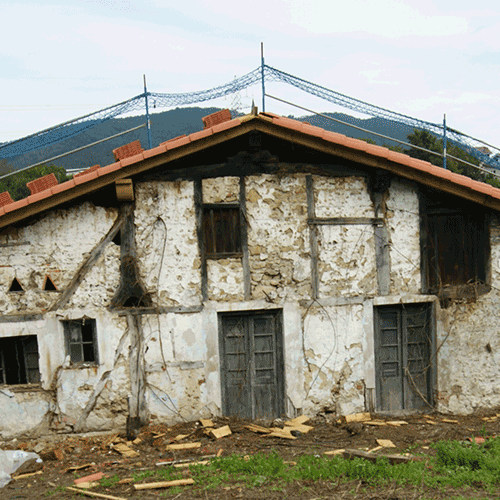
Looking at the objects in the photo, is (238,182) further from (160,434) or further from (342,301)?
(160,434)

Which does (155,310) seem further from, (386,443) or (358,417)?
(386,443)

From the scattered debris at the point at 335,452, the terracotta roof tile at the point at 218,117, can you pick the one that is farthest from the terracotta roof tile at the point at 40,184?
the scattered debris at the point at 335,452

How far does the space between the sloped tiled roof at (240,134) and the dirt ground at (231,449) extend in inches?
140

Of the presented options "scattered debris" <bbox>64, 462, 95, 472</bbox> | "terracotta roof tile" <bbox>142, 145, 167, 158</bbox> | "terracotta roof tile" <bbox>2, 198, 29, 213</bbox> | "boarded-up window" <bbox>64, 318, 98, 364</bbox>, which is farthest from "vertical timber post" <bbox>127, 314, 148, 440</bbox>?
"terracotta roof tile" <bbox>142, 145, 167, 158</bbox>

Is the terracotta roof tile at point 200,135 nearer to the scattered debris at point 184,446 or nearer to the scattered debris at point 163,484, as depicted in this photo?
the scattered debris at point 184,446

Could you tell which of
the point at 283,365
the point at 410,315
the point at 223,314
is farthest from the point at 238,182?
the point at 410,315

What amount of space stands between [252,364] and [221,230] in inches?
90.1

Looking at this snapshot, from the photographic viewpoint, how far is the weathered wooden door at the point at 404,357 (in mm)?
8188

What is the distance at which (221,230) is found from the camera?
777 cm

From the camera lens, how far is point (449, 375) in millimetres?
8125

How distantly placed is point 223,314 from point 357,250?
2.46 metres

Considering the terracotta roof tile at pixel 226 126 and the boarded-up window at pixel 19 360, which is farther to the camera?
the boarded-up window at pixel 19 360

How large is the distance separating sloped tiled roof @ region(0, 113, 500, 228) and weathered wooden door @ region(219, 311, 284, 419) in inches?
110

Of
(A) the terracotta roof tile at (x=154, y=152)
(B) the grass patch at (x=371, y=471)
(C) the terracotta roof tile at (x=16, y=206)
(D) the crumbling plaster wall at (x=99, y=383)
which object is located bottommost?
(B) the grass patch at (x=371, y=471)
